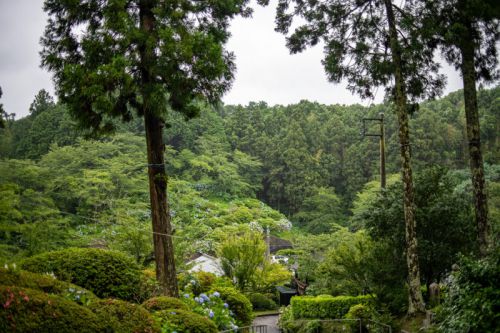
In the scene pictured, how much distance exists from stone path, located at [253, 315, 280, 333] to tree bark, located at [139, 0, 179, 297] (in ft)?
28.6

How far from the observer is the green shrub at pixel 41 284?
18.9 ft

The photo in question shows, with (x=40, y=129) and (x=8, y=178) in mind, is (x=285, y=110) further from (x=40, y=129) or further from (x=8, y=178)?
(x=8, y=178)

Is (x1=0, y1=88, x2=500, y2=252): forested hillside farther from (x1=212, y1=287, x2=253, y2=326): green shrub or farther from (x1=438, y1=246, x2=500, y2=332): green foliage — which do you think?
(x1=438, y1=246, x2=500, y2=332): green foliage

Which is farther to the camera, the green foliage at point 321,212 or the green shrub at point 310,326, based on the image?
the green foliage at point 321,212

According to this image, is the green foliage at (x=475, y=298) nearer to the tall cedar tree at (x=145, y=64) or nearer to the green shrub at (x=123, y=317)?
the green shrub at (x=123, y=317)

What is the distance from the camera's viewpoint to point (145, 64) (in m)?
10.5

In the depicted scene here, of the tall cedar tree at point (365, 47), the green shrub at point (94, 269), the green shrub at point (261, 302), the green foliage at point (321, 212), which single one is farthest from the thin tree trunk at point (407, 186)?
the green foliage at point (321, 212)

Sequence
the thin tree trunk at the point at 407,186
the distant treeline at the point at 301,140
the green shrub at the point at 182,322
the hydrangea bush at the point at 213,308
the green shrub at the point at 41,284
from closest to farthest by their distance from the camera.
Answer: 1. the green shrub at the point at 41,284
2. the green shrub at the point at 182,322
3. the hydrangea bush at the point at 213,308
4. the thin tree trunk at the point at 407,186
5. the distant treeline at the point at 301,140

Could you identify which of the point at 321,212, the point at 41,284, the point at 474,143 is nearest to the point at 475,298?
the point at 474,143

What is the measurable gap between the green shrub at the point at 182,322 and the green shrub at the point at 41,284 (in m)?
1.28

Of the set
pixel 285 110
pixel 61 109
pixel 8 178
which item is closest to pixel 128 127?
pixel 61 109

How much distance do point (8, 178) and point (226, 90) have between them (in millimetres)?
18048

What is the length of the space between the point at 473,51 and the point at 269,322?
46.5 feet

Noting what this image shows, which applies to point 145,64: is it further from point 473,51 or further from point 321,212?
point 321,212
